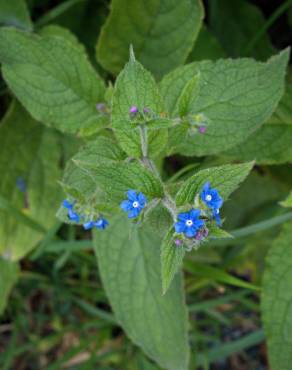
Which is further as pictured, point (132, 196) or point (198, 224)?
point (132, 196)

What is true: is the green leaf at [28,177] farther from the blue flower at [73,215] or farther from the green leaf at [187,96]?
the green leaf at [187,96]

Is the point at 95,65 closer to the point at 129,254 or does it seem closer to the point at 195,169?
the point at 195,169

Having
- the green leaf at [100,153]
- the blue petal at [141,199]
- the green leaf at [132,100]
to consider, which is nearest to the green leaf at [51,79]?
the green leaf at [100,153]

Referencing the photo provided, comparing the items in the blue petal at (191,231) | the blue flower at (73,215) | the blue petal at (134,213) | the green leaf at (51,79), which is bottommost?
the blue petal at (191,231)

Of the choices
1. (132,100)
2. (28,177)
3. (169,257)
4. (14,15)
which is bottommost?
(169,257)

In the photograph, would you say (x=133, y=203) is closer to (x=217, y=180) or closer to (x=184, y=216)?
(x=184, y=216)

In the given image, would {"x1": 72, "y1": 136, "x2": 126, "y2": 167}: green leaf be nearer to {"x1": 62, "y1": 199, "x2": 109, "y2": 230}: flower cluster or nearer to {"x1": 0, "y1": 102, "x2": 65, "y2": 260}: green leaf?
{"x1": 62, "y1": 199, "x2": 109, "y2": 230}: flower cluster

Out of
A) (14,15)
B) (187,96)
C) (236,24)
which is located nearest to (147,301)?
(187,96)
